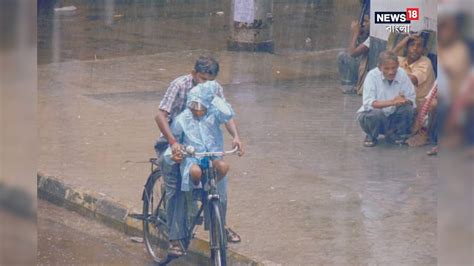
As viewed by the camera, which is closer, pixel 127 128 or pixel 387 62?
pixel 387 62

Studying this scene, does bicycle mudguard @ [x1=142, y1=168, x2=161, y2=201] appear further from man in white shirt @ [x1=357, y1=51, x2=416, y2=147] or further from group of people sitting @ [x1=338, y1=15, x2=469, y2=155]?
man in white shirt @ [x1=357, y1=51, x2=416, y2=147]

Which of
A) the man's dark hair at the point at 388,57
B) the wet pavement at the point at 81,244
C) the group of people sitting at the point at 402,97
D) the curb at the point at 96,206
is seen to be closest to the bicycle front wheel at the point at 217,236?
the curb at the point at 96,206

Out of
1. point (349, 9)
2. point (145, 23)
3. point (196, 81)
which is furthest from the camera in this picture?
point (145, 23)

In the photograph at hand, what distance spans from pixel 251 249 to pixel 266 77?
493 centimetres

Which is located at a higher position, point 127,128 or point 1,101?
point 1,101

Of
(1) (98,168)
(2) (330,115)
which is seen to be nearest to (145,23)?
(2) (330,115)

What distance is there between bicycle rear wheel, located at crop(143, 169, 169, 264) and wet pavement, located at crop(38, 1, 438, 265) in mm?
501

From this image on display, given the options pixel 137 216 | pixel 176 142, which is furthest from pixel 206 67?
pixel 137 216

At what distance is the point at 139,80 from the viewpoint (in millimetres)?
10828

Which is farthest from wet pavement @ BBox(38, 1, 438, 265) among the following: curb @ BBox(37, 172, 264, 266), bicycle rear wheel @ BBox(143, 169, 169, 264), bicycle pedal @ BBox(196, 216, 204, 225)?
bicycle rear wheel @ BBox(143, 169, 169, 264)

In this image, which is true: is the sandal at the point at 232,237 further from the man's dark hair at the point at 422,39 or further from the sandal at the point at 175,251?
the man's dark hair at the point at 422,39

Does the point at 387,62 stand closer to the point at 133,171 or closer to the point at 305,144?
the point at 305,144

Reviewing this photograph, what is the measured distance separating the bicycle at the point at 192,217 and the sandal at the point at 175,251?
2 centimetres

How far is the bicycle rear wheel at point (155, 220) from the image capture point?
642cm
